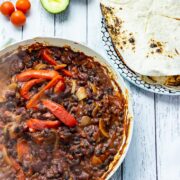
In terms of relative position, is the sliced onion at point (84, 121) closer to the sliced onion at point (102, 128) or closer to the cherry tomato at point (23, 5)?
the sliced onion at point (102, 128)

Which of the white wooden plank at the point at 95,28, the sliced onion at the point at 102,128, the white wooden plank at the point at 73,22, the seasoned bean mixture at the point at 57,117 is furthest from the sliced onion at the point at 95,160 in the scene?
the white wooden plank at the point at 73,22

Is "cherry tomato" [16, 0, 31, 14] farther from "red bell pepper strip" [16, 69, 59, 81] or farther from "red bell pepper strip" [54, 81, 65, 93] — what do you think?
"red bell pepper strip" [54, 81, 65, 93]

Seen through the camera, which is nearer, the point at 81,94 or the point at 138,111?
the point at 81,94

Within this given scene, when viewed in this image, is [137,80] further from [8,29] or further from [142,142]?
[8,29]

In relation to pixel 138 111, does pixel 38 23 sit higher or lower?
higher

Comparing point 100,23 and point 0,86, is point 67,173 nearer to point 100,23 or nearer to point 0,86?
point 0,86

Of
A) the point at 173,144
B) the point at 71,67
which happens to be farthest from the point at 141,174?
the point at 71,67

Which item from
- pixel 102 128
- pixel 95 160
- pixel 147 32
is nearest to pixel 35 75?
pixel 102 128
